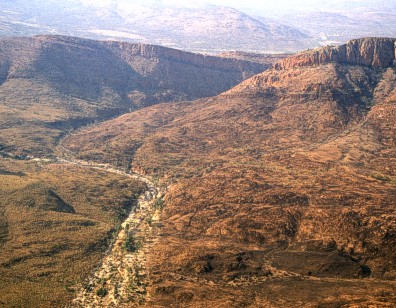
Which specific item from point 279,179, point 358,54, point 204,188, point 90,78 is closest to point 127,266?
point 204,188

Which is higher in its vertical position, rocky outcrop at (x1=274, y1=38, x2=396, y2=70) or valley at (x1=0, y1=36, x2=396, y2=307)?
rocky outcrop at (x1=274, y1=38, x2=396, y2=70)

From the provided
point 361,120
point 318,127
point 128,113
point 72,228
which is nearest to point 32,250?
point 72,228

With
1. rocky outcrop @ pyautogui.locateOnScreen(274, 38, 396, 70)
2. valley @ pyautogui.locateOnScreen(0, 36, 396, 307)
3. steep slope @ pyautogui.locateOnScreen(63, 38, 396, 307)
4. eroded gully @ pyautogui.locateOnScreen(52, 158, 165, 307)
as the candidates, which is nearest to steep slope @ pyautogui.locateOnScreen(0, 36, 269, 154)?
valley @ pyautogui.locateOnScreen(0, 36, 396, 307)

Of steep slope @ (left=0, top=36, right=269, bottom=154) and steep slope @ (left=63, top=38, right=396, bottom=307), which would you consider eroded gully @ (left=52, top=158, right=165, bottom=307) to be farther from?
steep slope @ (left=0, top=36, right=269, bottom=154)

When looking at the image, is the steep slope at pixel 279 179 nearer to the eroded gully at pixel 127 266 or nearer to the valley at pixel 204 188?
the valley at pixel 204 188

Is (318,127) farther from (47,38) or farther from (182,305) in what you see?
(47,38)

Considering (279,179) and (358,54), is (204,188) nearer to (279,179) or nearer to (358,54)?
Answer: (279,179)
